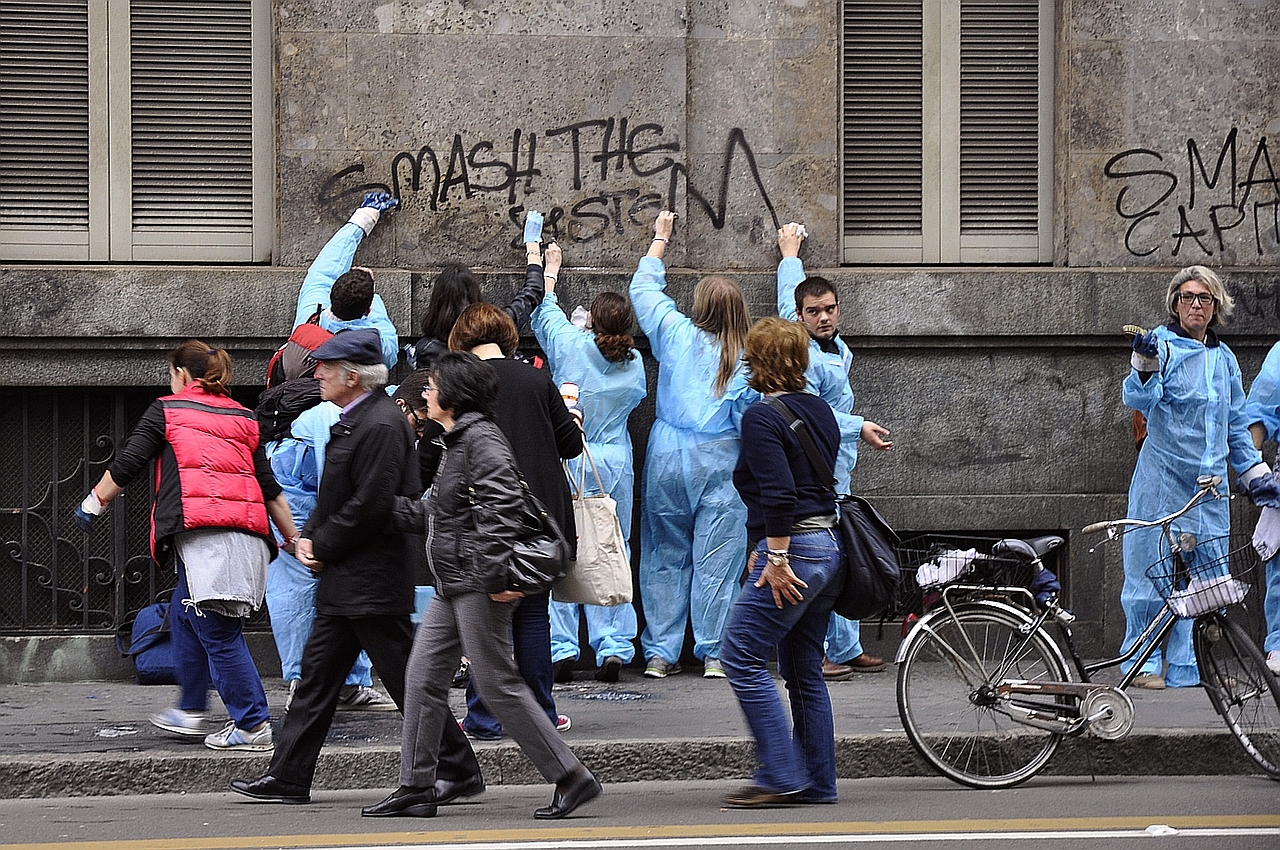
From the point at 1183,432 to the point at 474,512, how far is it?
4091 mm

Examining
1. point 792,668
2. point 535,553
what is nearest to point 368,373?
point 535,553

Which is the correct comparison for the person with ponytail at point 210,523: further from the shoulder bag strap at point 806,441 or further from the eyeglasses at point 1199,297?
the eyeglasses at point 1199,297

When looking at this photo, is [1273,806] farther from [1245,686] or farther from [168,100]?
[168,100]

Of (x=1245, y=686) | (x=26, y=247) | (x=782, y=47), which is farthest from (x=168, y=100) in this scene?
(x=1245, y=686)

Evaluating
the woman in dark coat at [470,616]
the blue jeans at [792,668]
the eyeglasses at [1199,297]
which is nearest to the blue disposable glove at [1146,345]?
the eyeglasses at [1199,297]

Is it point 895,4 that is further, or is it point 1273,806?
point 895,4

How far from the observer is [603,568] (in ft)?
23.1

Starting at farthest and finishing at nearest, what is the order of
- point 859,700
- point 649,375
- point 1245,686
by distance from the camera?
point 649,375 → point 859,700 → point 1245,686

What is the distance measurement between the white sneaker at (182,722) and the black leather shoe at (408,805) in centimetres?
142

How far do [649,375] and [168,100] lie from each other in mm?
3084

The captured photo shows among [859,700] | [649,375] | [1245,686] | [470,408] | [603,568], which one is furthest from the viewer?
[649,375]

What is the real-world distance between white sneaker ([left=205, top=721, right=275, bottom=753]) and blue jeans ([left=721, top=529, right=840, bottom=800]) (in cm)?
205

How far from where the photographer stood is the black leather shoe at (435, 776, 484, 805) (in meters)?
5.98

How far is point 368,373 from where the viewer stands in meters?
6.14
